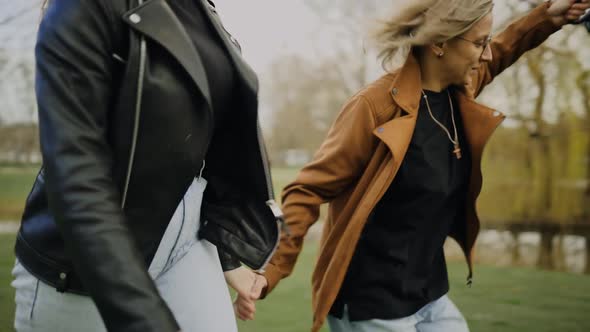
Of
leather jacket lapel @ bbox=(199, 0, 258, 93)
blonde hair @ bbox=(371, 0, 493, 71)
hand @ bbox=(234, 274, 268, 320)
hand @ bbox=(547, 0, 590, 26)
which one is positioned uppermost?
leather jacket lapel @ bbox=(199, 0, 258, 93)

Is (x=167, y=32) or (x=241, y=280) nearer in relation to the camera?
(x=167, y=32)

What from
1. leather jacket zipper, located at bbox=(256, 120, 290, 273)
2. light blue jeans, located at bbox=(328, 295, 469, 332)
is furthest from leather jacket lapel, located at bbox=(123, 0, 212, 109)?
light blue jeans, located at bbox=(328, 295, 469, 332)

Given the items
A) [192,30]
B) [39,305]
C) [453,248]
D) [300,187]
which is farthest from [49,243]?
[453,248]

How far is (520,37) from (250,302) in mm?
1997

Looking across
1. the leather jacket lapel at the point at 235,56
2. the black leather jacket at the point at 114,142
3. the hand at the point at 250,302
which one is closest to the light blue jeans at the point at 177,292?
the black leather jacket at the point at 114,142

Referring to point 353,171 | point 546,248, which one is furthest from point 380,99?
point 546,248

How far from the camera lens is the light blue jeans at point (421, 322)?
246 cm

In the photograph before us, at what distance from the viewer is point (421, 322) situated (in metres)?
2.62

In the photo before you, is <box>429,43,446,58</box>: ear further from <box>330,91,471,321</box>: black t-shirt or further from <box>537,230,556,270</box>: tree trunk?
<box>537,230,556,270</box>: tree trunk

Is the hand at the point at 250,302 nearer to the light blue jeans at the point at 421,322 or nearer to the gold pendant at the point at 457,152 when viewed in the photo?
the light blue jeans at the point at 421,322

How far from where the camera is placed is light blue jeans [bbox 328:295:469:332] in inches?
96.9

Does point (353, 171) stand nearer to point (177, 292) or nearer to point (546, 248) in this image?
point (177, 292)

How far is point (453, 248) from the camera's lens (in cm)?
1162

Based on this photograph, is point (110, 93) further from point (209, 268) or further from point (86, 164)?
point (209, 268)
